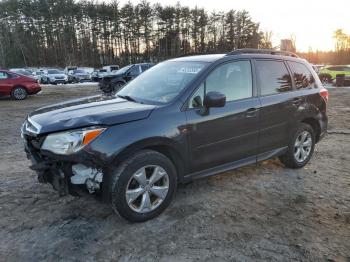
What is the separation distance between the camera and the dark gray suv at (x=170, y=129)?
3.37m

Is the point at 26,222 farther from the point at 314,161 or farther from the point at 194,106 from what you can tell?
the point at 314,161

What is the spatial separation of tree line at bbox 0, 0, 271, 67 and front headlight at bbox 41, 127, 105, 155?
192 feet

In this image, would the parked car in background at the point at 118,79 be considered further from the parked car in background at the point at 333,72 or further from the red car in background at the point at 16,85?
the parked car in background at the point at 333,72

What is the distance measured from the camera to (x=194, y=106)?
12.9ft

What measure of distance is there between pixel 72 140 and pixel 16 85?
14441 mm

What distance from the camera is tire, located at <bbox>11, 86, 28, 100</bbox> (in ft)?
52.7

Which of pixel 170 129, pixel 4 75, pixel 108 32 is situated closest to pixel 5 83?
pixel 4 75

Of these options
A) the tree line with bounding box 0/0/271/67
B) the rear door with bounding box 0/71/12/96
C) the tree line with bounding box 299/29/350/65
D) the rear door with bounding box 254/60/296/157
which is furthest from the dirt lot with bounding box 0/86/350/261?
the tree line with bounding box 0/0/271/67

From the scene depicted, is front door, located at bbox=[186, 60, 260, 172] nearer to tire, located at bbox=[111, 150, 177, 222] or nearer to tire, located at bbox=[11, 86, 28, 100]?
tire, located at bbox=[111, 150, 177, 222]

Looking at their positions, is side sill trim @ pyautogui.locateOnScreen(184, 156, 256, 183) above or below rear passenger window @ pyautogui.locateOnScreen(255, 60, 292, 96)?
below

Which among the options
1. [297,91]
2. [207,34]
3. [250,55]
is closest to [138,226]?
[250,55]

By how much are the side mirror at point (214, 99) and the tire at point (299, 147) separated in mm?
1811

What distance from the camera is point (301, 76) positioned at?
5355mm

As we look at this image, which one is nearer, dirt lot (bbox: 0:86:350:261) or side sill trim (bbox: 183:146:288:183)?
dirt lot (bbox: 0:86:350:261)
